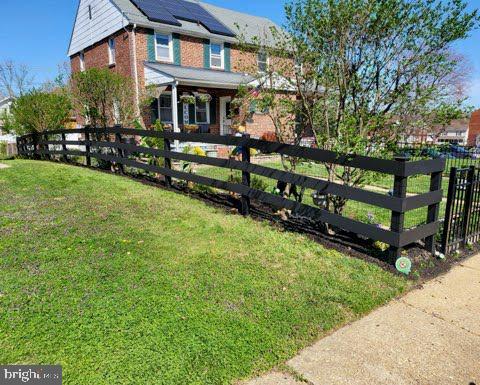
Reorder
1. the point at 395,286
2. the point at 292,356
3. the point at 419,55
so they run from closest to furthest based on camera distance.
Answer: the point at 292,356 < the point at 395,286 < the point at 419,55

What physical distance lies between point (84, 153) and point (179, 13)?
498 inches

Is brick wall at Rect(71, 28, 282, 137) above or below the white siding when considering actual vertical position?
below

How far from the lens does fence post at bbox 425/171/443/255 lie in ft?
14.6

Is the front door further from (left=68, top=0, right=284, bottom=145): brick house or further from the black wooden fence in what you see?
the black wooden fence

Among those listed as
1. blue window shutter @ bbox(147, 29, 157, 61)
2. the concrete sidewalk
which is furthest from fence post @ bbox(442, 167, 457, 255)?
blue window shutter @ bbox(147, 29, 157, 61)

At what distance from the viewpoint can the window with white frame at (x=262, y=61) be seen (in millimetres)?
5957

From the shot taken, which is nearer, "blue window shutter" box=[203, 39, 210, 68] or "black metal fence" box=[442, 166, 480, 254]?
"black metal fence" box=[442, 166, 480, 254]

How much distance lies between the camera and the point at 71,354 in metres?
2.56

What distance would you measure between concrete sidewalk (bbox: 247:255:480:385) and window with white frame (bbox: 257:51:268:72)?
4.00 m

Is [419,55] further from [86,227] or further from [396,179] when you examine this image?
[86,227]

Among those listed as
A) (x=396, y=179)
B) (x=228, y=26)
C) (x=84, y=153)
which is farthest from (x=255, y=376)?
(x=228, y=26)

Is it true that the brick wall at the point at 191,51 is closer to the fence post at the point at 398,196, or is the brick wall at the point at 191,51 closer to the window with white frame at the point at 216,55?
the window with white frame at the point at 216,55

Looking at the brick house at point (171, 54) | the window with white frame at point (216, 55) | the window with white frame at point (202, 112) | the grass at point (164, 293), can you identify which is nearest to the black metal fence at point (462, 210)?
the grass at point (164, 293)

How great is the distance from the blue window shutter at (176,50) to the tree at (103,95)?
20.7 ft
